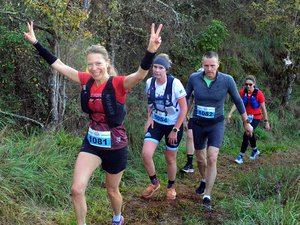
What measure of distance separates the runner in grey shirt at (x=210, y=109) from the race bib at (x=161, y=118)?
51 centimetres

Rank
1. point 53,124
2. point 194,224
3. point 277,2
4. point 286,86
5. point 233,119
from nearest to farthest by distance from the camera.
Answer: point 194,224, point 53,124, point 233,119, point 277,2, point 286,86

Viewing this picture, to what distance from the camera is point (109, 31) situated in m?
8.83

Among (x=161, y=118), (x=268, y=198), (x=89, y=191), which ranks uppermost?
(x=161, y=118)

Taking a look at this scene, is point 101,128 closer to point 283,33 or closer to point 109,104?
point 109,104

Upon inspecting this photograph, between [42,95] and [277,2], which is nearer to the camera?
[42,95]

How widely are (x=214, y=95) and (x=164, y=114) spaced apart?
0.78 metres

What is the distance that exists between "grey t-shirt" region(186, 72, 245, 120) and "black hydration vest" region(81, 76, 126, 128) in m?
1.95

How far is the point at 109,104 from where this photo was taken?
13.8 ft

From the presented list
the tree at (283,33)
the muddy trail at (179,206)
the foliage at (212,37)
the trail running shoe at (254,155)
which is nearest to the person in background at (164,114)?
the muddy trail at (179,206)

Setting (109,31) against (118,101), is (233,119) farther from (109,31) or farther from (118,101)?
(118,101)

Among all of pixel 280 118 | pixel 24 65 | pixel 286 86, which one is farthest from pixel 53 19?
pixel 286 86

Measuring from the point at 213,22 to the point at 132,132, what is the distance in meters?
5.66

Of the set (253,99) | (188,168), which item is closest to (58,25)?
(188,168)

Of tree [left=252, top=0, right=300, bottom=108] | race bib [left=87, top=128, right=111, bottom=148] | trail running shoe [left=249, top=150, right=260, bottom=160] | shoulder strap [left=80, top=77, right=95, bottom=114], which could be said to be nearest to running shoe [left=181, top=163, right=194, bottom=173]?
trail running shoe [left=249, top=150, right=260, bottom=160]
